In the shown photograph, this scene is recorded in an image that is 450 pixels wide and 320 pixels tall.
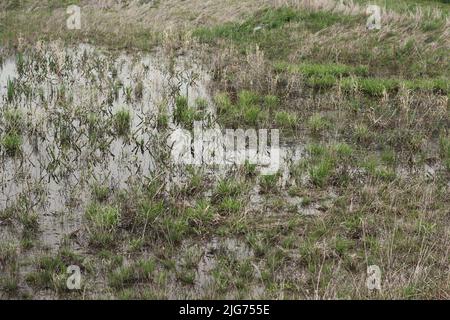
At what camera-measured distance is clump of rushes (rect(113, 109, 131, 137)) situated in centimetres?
969

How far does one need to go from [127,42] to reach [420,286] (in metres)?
12.3

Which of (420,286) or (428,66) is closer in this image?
(420,286)

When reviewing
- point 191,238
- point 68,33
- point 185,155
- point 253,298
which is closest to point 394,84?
point 185,155

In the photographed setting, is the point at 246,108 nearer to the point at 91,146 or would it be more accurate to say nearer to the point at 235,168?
the point at 235,168

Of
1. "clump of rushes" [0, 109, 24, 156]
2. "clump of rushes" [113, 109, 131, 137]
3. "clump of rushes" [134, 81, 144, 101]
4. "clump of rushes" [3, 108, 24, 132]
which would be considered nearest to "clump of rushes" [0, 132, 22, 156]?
"clump of rushes" [0, 109, 24, 156]

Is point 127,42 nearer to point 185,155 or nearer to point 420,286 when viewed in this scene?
point 185,155

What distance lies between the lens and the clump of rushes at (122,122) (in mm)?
9688

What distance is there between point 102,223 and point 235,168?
7.81 feet

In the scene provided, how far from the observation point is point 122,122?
32.4 feet

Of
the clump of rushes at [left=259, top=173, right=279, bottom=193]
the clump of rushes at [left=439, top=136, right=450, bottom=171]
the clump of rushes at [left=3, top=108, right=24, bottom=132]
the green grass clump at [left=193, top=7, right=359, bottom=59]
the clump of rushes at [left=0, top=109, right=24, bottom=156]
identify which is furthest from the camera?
the green grass clump at [left=193, top=7, right=359, bottom=59]

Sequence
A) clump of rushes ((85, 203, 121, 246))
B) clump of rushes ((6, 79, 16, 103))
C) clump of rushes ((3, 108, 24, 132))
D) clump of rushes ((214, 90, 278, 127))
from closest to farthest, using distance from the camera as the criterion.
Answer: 1. clump of rushes ((85, 203, 121, 246))
2. clump of rushes ((3, 108, 24, 132))
3. clump of rushes ((214, 90, 278, 127))
4. clump of rushes ((6, 79, 16, 103))

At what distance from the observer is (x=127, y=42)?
16234 mm

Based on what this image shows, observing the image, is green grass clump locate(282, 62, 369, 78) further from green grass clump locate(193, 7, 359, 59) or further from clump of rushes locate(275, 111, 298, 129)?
clump of rushes locate(275, 111, 298, 129)

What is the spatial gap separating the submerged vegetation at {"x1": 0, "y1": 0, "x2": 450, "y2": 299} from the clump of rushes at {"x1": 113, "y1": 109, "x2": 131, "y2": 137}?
4 centimetres
